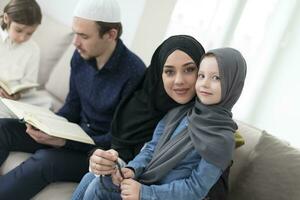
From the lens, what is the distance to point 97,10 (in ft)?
5.61

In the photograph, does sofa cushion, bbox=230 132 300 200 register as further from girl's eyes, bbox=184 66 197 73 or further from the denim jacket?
A: girl's eyes, bbox=184 66 197 73

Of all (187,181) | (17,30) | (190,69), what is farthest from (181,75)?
(17,30)

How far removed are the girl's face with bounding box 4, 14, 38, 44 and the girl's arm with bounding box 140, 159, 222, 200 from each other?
1.19m

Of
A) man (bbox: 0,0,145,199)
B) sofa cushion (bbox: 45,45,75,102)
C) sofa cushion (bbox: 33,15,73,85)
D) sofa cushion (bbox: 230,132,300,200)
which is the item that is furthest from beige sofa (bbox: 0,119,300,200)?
sofa cushion (bbox: 33,15,73,85)

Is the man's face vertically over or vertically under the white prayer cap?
under

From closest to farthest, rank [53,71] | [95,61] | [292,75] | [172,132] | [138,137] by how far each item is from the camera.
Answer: [172,132] → [138,137] → [95,61] → [292,75] → [53,71]

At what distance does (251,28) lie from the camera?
2.08 meters

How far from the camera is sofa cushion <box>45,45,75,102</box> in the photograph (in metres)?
2.34

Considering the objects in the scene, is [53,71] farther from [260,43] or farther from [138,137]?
[260,43]

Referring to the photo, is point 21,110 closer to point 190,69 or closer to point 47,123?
point 47,123

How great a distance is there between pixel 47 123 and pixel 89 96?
34 centimetres

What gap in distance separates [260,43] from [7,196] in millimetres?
1460

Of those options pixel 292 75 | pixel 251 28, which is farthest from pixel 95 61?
pixel 292 75

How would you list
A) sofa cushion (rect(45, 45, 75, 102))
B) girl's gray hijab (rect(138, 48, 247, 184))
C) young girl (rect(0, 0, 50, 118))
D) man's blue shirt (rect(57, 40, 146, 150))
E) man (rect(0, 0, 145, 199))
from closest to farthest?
girl's gray hijab (rect(138, 48, 247, 184))
man (rect(0, 0, 145, 199))
man's blue shirt (rect(57, 40, 146, 150))
young girl (rect(0, 0, 50, 118))
sofa cushion (rect(45, 45, 75, 102))
